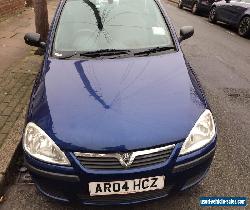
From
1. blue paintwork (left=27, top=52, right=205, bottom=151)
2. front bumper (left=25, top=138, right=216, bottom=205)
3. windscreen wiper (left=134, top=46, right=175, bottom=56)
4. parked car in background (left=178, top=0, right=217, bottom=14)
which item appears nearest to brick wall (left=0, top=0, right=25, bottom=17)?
parked car in background (left=178, top=0, right=217, bottom=14)

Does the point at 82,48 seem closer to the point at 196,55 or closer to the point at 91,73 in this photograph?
the point at 91,73

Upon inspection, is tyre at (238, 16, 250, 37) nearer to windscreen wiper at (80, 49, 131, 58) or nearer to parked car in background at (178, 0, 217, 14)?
parked car in background at (178, 0, 217, 14)

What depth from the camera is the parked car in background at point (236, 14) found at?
11.4m

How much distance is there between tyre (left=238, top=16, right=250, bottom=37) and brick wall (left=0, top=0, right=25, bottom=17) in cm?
737

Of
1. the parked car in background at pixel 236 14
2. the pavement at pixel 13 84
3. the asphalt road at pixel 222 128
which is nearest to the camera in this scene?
the asphalt road at pixel 222 128

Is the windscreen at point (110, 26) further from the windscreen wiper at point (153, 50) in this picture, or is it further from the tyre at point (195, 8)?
the tyre at point (195, 8)

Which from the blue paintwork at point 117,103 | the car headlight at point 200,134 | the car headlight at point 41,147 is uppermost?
the blue paintwork at point 117,103

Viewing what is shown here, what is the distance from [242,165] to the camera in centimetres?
393

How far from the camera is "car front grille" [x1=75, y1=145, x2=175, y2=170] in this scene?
269 centimetres

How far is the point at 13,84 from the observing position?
18.4 ft

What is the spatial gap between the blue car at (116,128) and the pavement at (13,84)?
2.73ft

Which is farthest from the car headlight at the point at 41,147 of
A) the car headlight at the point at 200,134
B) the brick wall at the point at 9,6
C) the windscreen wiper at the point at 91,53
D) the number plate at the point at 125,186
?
the brick wall at the point at 9,6

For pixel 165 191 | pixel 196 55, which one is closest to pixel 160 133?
pixel 165 191

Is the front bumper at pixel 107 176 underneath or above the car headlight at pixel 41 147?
underneath
